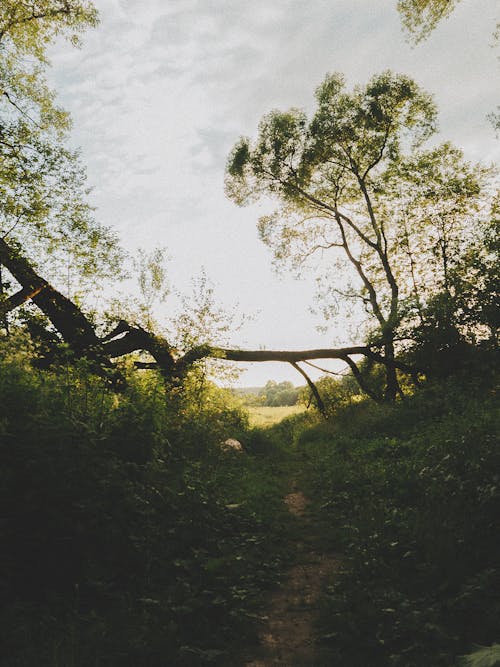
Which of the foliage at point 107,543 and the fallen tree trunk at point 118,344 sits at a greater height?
the fallen tree trunk at point 118,344

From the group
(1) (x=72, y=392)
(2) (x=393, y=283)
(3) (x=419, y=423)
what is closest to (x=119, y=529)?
(1) (x=72, y=392)

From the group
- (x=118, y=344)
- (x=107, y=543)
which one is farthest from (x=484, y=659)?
(x=118, y=344)

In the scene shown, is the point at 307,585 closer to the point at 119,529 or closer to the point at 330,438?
the point at 119,529

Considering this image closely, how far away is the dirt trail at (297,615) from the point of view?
12.2 feet

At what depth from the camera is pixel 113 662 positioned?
3.25 m

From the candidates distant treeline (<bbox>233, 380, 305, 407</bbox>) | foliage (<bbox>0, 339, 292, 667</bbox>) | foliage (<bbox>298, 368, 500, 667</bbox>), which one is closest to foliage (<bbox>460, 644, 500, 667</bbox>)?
foliage (<bbox>298, 368, 500, 667</bbox>)

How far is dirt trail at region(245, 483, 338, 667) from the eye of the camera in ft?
12.2

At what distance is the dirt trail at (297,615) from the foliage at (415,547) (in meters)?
0.23

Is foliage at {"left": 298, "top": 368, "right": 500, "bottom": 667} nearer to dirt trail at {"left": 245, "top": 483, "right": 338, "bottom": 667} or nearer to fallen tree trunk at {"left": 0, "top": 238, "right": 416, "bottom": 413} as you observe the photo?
dirt trail at {"left": 245, "top": 483, "right": 338, "bottom": 667}

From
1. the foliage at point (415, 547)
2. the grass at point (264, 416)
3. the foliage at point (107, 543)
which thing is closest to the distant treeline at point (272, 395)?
the grass at point (264, 416)

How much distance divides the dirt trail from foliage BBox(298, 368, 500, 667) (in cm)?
23

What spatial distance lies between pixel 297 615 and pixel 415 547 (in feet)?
5.99

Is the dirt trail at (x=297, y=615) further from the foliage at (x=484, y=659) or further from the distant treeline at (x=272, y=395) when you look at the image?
the distant treeline at (x=272, y=395)

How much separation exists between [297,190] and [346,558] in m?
20.9
